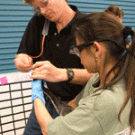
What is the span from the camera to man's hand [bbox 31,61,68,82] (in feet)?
3.43

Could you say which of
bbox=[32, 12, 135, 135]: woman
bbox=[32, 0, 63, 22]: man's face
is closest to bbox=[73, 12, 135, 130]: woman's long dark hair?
bbox=[32, 12, 135, 135]: woman

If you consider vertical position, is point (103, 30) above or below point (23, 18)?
above

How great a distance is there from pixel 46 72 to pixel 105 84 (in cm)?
45

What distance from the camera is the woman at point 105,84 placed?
687 mm

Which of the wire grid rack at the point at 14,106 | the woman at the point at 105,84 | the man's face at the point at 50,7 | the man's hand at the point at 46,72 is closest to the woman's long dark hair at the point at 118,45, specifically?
the woman at the point at 105,84

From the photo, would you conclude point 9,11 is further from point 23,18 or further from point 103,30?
point 103,30

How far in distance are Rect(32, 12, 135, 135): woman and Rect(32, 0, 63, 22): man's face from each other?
440mm

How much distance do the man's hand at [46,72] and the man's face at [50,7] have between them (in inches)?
16.5

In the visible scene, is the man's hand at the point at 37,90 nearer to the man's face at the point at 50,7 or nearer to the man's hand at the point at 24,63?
the man's hand at the point at 24,63

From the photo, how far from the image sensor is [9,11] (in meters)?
2.68

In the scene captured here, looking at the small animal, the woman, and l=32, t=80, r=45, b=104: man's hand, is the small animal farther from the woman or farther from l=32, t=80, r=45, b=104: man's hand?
the woman

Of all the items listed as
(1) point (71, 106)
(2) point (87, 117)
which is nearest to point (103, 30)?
(2) point (87, 117)

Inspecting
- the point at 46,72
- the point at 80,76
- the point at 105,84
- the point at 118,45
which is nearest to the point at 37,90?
the point at 46,72

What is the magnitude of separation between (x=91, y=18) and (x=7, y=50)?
2.30m
